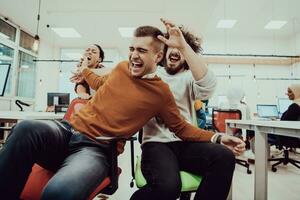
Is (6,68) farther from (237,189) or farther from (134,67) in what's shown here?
(237,189)

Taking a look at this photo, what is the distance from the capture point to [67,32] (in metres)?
7.68

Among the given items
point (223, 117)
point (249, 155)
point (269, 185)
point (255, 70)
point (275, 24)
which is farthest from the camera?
point (255, 70)

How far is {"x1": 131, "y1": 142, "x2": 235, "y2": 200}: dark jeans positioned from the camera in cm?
103

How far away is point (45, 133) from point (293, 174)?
3588mm

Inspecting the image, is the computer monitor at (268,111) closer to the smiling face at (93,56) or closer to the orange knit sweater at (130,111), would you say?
the smiling face at (93,56)

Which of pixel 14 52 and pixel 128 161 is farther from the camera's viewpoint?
pixel 14 52

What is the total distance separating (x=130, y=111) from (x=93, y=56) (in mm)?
913

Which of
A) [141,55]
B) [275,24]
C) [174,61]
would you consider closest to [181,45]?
[141,55]

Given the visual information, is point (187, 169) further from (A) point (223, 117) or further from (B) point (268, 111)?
(B) point (268, 111)

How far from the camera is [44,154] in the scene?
1.02 m

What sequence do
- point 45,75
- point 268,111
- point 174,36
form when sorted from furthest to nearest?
point 45,75 < point 268,111 < point 174,36

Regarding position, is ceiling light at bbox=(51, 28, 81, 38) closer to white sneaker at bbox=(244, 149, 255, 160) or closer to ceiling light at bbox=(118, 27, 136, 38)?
ceiling light at bbox=(118, 27, 136, 38)

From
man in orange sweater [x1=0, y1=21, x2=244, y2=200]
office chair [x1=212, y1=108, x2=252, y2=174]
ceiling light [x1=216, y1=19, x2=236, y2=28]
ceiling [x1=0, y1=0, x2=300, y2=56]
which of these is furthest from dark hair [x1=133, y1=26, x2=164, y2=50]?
ceiling light [x1=216, y1=19, x2=236, y2=28]

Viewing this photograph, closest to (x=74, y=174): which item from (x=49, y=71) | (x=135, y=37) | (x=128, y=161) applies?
(x=135, y=37)
